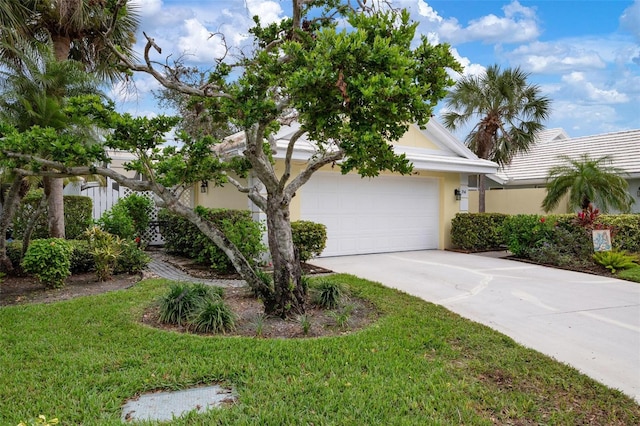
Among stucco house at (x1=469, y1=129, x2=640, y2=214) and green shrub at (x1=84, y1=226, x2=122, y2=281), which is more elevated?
stucco house at (x1=469, y1=129, x2=640, y2=214)

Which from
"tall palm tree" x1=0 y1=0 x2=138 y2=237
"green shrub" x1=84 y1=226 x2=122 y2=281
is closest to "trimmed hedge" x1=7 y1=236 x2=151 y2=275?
"green shrub" x1=84 y1=226 x2=122 y2=281

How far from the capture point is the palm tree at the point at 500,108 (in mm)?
14000

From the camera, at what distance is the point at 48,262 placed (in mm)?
6688

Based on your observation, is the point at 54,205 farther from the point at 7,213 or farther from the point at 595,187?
the point at 595,187

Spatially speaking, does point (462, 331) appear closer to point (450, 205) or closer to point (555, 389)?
point (555, 389)

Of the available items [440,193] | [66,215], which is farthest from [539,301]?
[66,215]

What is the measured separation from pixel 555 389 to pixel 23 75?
908 cm

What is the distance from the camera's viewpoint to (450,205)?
12445mm

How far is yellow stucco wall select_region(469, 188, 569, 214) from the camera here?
16.7m

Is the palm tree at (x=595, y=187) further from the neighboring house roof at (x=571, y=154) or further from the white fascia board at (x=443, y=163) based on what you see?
the neighboring house roof at (x=571, y=154)

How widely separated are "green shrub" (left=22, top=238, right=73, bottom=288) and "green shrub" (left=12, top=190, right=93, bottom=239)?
12.2ft

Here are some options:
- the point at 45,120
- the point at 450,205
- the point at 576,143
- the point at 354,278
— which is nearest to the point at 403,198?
the point at 450,205

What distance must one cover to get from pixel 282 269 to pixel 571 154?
1763cm

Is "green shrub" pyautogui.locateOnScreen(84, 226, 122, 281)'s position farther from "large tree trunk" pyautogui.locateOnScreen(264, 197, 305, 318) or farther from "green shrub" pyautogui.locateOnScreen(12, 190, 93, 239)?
"large tree trunk" pyautogui.locateOnScreen(264, 197, 305, 318)
